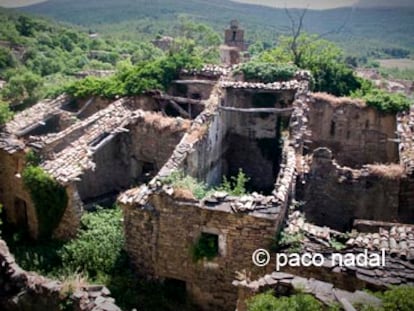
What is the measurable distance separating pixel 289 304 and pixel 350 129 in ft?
58.5

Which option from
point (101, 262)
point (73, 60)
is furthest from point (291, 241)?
point (73, 60)

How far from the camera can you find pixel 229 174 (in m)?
23.3

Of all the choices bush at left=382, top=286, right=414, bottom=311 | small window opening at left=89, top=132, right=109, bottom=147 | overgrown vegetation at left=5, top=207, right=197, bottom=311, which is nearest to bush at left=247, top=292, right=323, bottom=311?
bush at left=382, top=286, right=414, bottom=311

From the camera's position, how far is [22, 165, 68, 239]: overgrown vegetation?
1717 centimetres

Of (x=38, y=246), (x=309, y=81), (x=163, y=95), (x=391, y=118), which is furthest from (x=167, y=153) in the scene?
(x=391, y=118)

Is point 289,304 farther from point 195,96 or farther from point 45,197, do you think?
point 195,96

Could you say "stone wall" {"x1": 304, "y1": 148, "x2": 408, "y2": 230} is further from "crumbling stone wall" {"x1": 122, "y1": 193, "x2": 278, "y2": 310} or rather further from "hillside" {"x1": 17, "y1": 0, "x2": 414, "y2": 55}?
"hillside" {"x1": 17, "y1": 0, "x2": 414, "y2": 55}

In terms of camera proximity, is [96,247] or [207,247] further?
[96,247]

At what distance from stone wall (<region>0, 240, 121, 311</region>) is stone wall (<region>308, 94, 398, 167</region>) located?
15903 mm

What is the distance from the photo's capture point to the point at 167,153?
2020 cm

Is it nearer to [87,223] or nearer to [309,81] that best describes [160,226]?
[87,223]

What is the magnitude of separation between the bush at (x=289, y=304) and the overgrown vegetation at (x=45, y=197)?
11133mm

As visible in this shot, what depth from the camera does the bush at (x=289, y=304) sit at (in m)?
7.53

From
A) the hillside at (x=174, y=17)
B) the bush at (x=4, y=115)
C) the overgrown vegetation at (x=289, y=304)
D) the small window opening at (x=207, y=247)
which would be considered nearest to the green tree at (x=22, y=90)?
the bush at (x=4, y=115)
